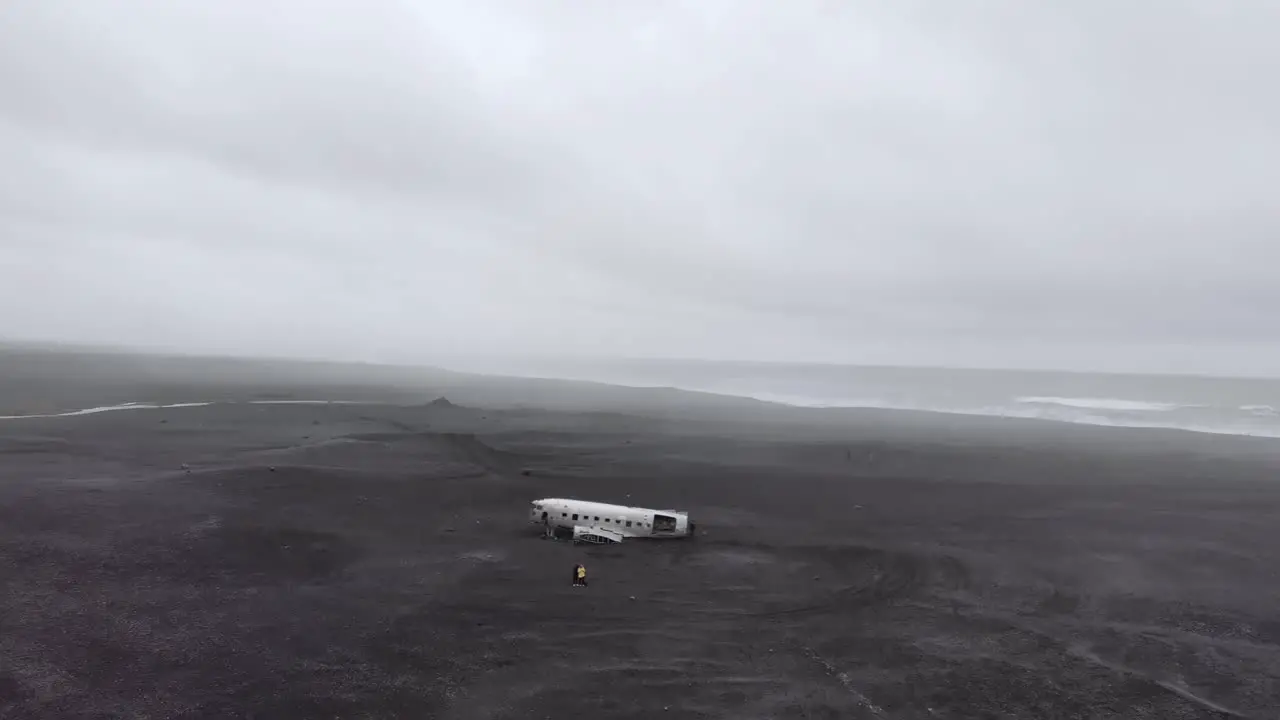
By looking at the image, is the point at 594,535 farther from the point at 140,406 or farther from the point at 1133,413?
the point at 1133,413

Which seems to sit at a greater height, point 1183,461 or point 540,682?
point 1183,461

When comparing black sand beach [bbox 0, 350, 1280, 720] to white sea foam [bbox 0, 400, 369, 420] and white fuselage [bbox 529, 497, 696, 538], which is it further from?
white sea foam [bbox 0, 400, 369, 420]

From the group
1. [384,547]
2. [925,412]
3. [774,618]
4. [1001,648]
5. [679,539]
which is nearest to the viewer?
[1001,648]

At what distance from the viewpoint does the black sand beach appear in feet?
92.1

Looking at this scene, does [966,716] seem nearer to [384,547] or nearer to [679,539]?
[679,539]

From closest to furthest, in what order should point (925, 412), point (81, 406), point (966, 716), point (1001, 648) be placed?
point (966, 716) → point (1001, 648) → point (81, 406) → point (925, 412)

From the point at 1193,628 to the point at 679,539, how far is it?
104ft

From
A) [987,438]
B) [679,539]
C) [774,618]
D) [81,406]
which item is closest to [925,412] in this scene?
[987,438]

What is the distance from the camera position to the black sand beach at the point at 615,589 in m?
28.1

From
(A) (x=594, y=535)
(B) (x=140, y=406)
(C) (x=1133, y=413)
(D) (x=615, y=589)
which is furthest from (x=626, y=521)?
(C) (x=1133, y=413)

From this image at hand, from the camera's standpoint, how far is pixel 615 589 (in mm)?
40062

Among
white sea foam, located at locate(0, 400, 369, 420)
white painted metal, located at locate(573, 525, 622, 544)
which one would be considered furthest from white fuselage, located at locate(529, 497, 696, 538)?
white sea foam, located at locate(0, 400, 369, 420)

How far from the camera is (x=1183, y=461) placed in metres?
96.6

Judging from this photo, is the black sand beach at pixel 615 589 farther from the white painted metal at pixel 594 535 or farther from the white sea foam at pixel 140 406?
the white sea foam at pixel 140 406
